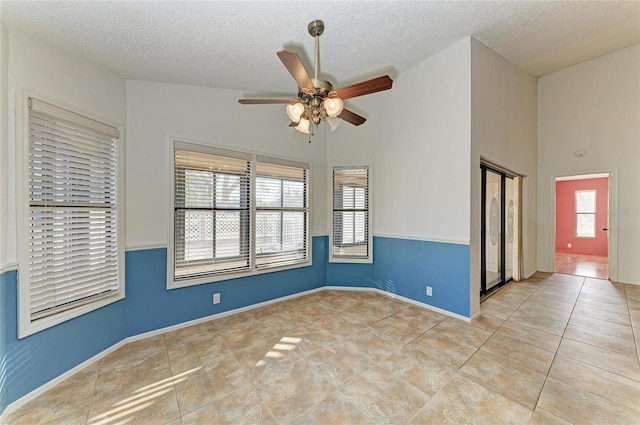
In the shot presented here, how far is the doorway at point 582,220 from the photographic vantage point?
267 inches

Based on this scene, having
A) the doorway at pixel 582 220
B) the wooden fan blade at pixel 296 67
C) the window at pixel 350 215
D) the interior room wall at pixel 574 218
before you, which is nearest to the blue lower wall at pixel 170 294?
the window at pixel 350 215

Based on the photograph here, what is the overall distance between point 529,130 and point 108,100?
270 inches

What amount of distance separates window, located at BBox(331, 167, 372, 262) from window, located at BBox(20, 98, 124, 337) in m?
2.96

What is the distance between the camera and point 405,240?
12.0ft

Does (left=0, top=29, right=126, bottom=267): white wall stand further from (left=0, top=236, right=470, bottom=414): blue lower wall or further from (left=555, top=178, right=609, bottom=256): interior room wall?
(left=555, top=178, right=609, bottom=256): interior room wall

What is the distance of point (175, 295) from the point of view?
2.90 metres

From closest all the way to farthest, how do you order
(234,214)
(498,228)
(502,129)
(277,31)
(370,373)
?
(370,373)
(277,31)
(234,214)
(502,129)
(498,228)

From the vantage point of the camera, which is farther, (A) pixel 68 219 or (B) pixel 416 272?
(B) pixel 416 272

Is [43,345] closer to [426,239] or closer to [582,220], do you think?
[426,239]

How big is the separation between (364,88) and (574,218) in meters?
9.17

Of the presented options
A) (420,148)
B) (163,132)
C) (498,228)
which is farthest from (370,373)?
(498,228)

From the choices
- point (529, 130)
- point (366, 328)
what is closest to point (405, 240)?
point (366, 328)

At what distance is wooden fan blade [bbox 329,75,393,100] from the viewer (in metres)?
1.92

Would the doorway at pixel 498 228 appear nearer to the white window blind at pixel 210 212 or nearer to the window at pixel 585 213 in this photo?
the white window blind at pixel 210 212
